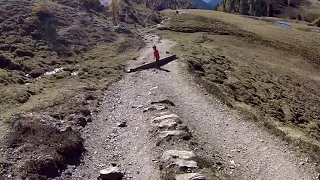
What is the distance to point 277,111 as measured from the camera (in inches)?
1214

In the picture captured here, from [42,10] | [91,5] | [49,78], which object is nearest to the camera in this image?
[49,78]

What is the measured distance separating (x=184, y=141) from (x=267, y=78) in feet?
85.0

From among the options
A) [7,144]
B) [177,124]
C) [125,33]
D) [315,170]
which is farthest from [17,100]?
[125,33]

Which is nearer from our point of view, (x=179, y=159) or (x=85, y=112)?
(x=179, y=159)

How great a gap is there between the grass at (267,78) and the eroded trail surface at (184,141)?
1864 mm

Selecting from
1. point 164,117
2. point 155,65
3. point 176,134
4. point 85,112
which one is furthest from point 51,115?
point 155,65

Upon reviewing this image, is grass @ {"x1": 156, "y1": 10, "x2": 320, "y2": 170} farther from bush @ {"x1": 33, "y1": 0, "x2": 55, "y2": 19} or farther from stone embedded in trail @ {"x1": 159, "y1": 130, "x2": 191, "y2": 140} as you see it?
bush @ {"x1": 33, "y1": 0, "x2": 55, "y2": 19}

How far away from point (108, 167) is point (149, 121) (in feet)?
18.5

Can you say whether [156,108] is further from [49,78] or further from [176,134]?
[49,78]

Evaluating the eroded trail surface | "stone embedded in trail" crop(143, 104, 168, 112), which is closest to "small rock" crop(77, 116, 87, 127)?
the eroded trail surface

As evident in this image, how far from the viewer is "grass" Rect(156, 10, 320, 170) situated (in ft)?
91.2

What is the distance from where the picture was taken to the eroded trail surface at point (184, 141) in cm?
→ 1847

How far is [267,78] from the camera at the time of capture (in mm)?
42812

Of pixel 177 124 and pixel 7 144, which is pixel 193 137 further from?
pixel 7 144
